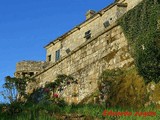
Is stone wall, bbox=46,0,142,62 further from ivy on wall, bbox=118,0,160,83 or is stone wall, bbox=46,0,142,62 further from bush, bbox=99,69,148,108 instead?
bush, bbox=99,69,148,108

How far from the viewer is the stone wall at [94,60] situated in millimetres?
16578

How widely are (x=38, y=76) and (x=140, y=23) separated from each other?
12545mm

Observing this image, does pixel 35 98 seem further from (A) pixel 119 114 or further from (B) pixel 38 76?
(A) pixel 119 114

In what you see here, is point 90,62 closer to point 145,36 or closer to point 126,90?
point 145,36

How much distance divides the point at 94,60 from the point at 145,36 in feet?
18.4

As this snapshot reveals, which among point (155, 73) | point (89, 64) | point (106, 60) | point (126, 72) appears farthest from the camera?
point (89, 64)

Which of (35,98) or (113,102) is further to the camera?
(35,98)

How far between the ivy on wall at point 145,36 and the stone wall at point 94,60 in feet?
2.42

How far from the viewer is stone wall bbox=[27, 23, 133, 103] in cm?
1658

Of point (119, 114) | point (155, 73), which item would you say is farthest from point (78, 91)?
point (119, 114)

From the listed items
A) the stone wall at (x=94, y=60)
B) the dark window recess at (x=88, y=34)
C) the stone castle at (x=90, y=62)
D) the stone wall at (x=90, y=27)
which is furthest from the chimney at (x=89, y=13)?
the stone wall at (x=94, y=60)

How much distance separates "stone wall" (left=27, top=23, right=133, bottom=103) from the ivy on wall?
0.74 metres

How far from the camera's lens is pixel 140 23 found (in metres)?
15.0

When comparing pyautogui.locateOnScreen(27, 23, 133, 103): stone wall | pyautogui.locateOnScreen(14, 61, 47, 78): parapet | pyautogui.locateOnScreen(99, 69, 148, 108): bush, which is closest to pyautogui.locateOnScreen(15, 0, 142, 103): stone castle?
pyautogui.locateOnScreen(27, 23, 133, 103): stone wall
